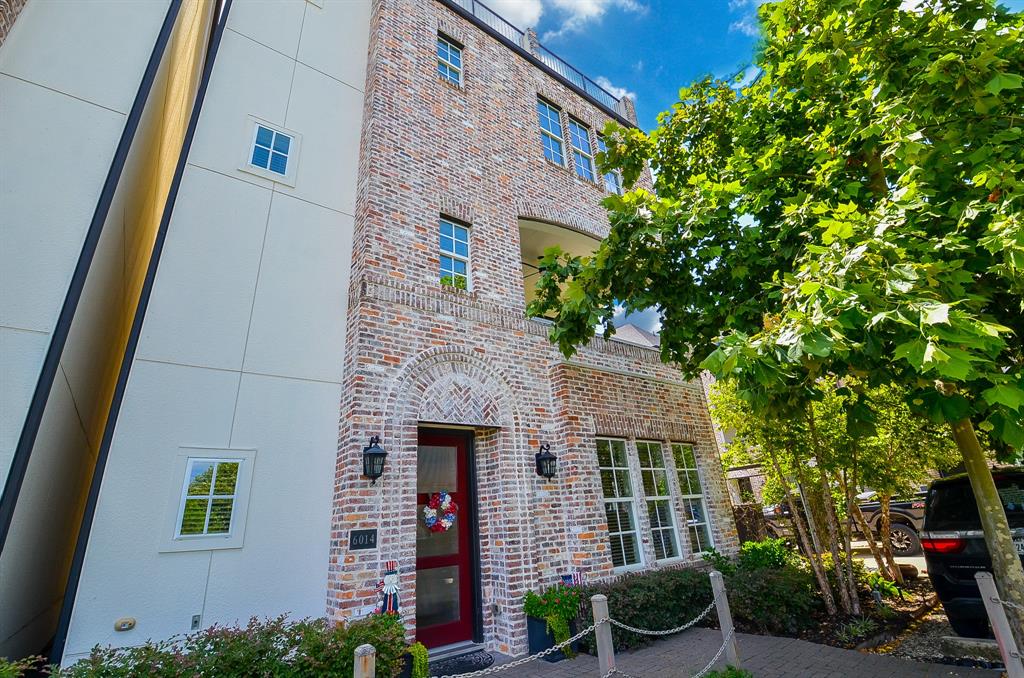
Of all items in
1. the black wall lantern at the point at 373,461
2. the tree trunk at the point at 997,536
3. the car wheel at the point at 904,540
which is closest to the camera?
the tree trunk at the point at 997,536

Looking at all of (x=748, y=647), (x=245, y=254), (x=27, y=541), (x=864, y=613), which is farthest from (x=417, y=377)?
(x=864, y=613)

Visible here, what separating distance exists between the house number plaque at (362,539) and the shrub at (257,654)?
2.41 feet

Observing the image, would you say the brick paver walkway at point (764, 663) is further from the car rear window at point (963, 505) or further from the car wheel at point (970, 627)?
the car rear window at point (963, 505)

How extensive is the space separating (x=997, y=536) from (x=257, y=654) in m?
6.53

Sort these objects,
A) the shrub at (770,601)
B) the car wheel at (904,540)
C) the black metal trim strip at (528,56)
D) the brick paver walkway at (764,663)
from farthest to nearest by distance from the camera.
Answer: the car wheel at (904,540) < the black metal trim strip at (528,56) < the shrub at (770,601) < the brick paver walkway at (764,663)

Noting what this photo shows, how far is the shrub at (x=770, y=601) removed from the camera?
6.43 m

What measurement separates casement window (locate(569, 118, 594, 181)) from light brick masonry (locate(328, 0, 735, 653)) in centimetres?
161

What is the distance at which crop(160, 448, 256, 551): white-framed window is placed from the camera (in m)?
4.49

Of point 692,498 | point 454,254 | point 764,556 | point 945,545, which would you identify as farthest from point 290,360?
point 945,545

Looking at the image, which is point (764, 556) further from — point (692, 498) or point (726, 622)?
point (726, 622)

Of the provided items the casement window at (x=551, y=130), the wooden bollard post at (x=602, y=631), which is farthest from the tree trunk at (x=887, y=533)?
the casement window at (x=551, y=130)

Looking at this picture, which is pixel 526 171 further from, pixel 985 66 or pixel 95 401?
pixel 95 401

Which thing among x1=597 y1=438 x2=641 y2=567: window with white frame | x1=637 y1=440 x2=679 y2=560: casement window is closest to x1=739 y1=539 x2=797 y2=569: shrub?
x1=637 y1=440 x2=679 y2=560: casement window

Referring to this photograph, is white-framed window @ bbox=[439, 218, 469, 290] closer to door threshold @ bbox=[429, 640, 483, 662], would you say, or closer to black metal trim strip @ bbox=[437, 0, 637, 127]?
door threshold @ bbox=[429, 640, 483, 662]
